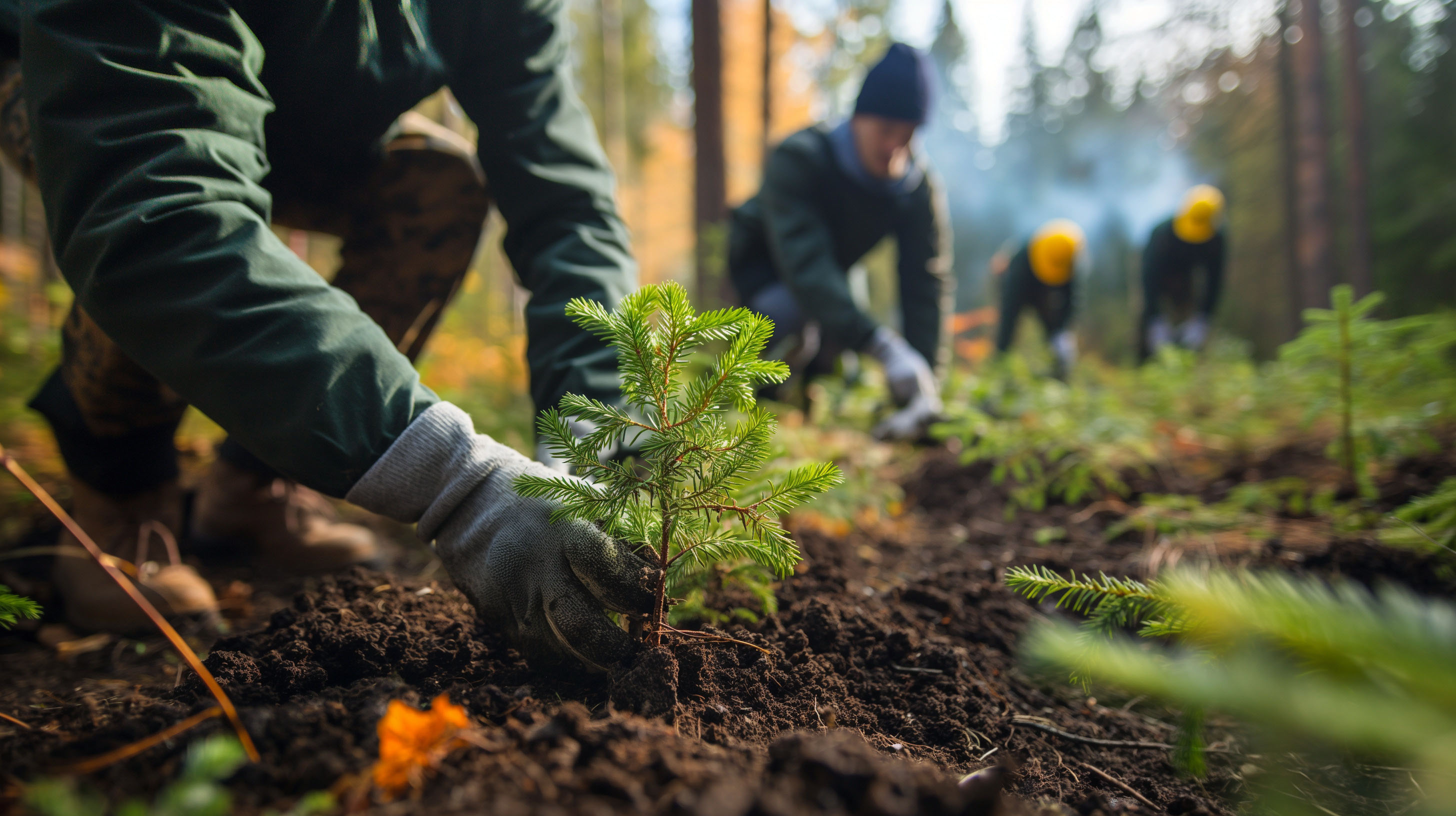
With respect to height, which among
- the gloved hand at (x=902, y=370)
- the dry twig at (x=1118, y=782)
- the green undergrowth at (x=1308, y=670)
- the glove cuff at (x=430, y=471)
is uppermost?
the gloved hand at (x=902, y=370)

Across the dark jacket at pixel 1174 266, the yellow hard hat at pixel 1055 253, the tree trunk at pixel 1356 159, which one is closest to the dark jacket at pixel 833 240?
the yellow hard hat at pixel 1055 253

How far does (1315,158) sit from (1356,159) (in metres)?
1.79

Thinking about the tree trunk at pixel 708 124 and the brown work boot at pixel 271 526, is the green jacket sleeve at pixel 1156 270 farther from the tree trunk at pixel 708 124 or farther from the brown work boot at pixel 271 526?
the brown work boot at pixel 271 526

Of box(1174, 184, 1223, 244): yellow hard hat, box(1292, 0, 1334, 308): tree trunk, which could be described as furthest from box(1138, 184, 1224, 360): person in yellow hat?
box(1292, 0, 1334, 308): tree trunk

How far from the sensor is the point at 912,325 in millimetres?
4980

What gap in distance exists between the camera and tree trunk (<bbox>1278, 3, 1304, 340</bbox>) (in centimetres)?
1409

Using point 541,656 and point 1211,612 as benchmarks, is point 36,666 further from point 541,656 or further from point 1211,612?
point 1211,612

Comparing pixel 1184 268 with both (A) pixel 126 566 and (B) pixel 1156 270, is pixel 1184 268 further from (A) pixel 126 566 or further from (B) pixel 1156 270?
(A) pixel 126 566

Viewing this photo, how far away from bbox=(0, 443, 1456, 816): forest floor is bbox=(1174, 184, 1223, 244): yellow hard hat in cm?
741

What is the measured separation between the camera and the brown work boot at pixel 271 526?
7.00 ft

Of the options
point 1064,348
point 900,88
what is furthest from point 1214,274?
point 900,88

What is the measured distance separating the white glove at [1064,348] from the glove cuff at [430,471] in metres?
7.29

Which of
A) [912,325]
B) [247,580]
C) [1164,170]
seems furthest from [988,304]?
[247,580]

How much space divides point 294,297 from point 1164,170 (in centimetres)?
2922
